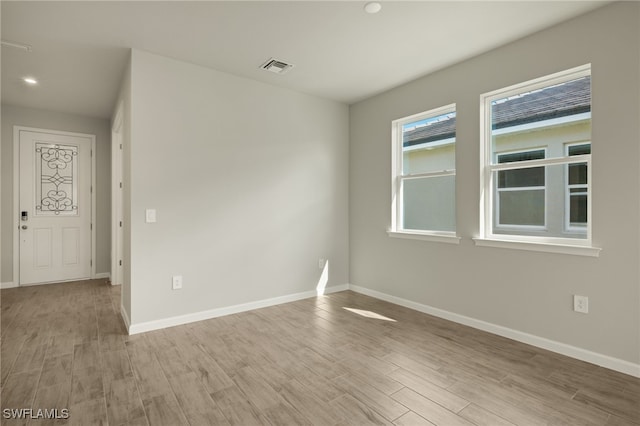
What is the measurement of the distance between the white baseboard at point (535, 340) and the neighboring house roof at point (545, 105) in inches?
75.6

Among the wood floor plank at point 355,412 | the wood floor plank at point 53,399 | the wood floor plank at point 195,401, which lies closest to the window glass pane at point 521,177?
the wood floor plank at point 355,412

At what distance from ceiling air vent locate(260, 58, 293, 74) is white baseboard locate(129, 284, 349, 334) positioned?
8.79 feet

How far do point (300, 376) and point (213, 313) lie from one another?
1637 mm

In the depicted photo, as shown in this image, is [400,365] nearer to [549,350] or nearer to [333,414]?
[333,414]

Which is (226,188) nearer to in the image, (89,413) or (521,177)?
(89,413)

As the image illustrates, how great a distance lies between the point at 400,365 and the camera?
249cm

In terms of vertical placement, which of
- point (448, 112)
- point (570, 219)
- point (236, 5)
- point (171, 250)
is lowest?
point (171, 250)

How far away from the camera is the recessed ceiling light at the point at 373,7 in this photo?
2.43 meters

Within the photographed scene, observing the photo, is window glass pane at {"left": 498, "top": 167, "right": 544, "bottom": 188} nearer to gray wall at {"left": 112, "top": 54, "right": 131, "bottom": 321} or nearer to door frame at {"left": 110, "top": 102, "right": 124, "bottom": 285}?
gray wall at {"left": 112, "top": 54, "right": 131, "bottom": 321}

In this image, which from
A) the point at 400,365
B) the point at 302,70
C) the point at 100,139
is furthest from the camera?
the point at 100,139

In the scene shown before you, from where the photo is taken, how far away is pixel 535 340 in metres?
2.83

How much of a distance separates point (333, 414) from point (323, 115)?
12.2 ft

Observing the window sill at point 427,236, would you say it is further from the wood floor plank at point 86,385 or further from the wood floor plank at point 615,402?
the wood floor plank at point 86,385

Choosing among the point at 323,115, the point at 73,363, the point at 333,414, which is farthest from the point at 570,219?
the point at 73,363
